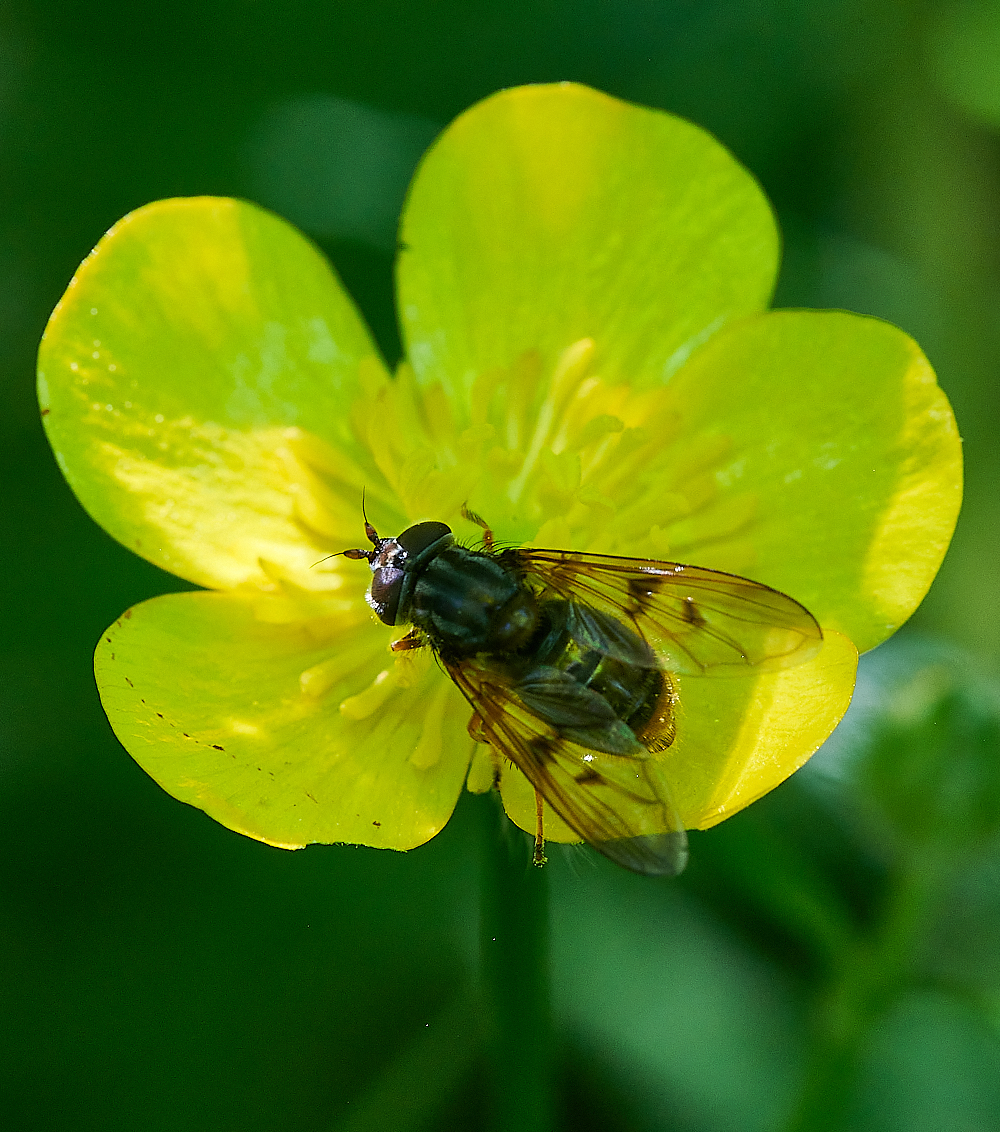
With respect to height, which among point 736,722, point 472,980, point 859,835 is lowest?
point 472,980

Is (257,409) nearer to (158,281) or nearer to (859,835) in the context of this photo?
(158,281)

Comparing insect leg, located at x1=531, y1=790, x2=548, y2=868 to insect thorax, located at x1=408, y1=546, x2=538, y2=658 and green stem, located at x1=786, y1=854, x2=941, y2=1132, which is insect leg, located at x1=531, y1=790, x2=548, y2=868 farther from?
green stem, located at x1=786, y1=854, x2=941, y2=1132

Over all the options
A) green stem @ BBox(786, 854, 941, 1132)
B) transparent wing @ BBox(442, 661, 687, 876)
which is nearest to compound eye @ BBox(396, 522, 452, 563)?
transparent wing @ BBox(442, 661, 687, 876)

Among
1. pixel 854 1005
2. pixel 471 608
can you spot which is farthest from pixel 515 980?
pixel 854 1005


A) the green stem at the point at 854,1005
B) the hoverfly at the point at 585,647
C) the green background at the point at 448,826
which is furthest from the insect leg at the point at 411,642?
the green stem at the point at 854,1005

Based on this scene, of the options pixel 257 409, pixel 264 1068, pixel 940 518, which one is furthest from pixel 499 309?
pixel 264 1068

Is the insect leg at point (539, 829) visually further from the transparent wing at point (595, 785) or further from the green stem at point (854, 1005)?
the green stem at point (854, 1005)

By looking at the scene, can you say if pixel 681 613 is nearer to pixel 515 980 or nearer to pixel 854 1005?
pixel 515 980

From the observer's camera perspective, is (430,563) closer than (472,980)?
Yes
